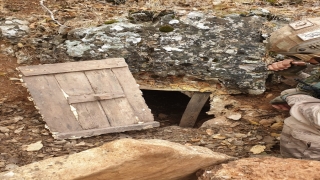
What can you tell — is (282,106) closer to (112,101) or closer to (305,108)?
(305,108)

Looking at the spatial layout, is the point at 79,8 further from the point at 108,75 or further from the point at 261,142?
the point at 261,142

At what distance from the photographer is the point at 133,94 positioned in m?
4.04

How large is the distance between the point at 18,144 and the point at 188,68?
193 centimetres

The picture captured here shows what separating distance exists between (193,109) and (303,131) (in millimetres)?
1486

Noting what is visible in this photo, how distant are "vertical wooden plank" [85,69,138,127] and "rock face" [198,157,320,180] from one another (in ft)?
3.52

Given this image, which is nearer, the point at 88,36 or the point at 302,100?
the point at 302,100

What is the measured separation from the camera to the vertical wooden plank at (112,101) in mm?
3801

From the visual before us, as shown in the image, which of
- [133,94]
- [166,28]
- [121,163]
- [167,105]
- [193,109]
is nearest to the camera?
[121,163]

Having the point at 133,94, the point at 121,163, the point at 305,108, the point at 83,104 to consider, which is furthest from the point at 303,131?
the point at 83,104

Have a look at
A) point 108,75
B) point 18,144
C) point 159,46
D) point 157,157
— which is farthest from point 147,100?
point 157,157

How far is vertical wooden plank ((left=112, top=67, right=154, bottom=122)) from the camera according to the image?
392 centimetres

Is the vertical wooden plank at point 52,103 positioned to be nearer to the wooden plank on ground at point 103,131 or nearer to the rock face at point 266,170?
the wooden plank on ground at point 103,131

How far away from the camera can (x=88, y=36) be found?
473cm

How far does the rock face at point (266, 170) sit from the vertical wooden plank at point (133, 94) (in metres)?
1.09
